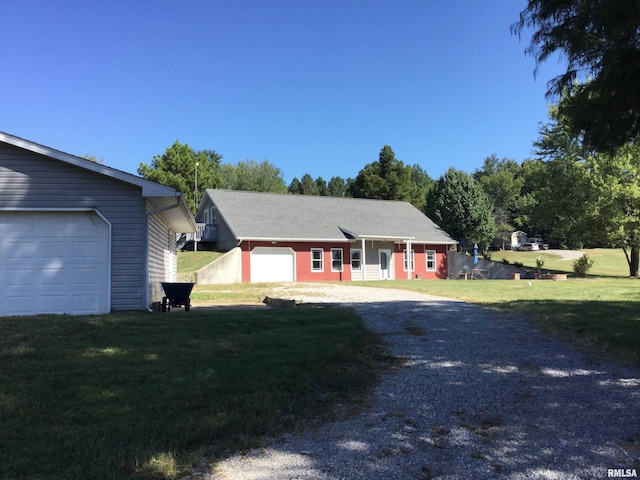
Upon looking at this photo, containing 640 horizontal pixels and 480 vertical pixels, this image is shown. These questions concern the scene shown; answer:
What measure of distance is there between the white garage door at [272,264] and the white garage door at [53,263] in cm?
1527

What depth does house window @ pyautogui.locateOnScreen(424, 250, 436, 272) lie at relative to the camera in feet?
105

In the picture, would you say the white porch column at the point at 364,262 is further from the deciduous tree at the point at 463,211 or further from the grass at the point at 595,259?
the deciduous tree at the point at 463,211

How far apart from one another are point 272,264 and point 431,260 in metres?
11.7

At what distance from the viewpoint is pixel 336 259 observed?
28.5 m

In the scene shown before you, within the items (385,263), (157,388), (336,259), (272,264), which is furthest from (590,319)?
(385,263)

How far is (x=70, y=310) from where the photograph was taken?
1043cm

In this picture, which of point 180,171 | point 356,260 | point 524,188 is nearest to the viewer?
point 356,260

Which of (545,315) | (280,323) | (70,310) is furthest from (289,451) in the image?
(70,310)

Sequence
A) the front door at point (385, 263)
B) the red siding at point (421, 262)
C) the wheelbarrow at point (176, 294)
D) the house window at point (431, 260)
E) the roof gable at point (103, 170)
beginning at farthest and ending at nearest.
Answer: the house window at point (431, 260)
the red siding at point (421, 262)
the front door at point (385, 263)
the wheelbarrow at point (176, 294)
the roof gable at point (103, 170)

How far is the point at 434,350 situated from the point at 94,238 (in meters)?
7.87

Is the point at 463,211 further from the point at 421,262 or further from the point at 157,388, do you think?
the point at 157,388

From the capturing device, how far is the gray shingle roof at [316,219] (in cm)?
2697

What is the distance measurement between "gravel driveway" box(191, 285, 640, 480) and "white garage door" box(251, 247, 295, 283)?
1972 centimetres

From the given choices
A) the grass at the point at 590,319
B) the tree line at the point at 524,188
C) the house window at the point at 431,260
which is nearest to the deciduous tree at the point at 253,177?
the tree line at the point at 524,188
